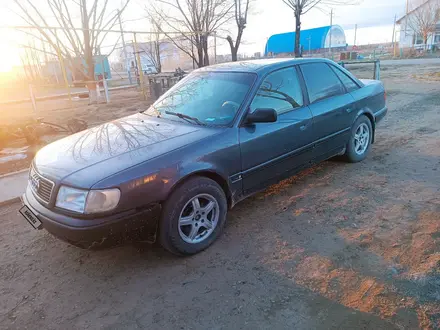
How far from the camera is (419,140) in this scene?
5.80m

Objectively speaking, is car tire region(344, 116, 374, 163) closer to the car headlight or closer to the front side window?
the front side window

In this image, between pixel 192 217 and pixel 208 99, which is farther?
pixel 208 99

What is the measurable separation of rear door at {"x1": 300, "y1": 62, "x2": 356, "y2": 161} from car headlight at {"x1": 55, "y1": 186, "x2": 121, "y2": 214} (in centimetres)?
262

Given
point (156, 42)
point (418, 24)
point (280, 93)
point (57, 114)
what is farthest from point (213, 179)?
point (418, 24)

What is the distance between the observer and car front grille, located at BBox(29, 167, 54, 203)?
8.77 feet

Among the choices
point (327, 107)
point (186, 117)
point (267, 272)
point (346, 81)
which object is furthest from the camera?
point (346, 81)

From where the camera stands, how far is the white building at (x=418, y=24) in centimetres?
3709

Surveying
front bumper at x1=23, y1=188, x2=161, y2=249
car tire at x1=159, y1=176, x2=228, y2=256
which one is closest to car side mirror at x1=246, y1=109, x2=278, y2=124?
car tire at x1=159, y1=176, x2=228, y2=256

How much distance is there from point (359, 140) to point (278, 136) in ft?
6.73

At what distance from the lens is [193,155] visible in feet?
9.42

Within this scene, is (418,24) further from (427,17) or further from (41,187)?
(41,187)

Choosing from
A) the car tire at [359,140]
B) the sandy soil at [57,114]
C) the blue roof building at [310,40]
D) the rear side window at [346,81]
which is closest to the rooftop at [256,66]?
the rear side window at [346,81]

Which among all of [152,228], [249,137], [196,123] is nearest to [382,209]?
[249,137]

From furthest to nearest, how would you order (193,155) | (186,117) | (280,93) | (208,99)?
(280,93) < (208,99) < (186,117) < (193,155)
